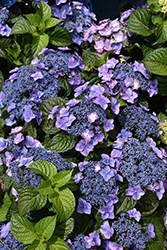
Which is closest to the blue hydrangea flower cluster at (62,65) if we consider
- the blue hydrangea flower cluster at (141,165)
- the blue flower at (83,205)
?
the blue hydrangea flower cluster at (141,165)

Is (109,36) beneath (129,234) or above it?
above

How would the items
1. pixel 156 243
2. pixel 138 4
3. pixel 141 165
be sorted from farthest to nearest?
pixel 138 4 < pixel 156 243 < pixel 141 165

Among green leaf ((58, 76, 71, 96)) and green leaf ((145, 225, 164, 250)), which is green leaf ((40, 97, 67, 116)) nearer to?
green leaf ((58, 76, 71, 96))

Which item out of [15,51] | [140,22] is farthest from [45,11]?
[140,22]

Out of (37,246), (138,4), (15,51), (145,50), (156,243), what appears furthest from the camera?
(138,4)

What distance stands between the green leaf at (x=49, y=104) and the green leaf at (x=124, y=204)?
76 centimetres

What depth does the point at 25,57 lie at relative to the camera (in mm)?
2227

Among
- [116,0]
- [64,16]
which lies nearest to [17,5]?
[64,16]

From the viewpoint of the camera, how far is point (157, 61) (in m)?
1.95

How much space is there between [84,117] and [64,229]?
0.73m

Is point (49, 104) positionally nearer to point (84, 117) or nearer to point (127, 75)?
point (84, 117)

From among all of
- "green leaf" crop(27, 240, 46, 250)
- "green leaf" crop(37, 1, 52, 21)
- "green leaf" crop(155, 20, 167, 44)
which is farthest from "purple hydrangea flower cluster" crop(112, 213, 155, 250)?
"green leaf" crop(37, 1, 52, 21)

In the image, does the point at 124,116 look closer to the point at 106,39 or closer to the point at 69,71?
the point at 69,71

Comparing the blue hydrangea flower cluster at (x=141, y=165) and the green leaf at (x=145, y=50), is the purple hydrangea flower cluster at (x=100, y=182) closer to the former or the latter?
the blue hydrangea flower cluster at (x=141, y=165)
